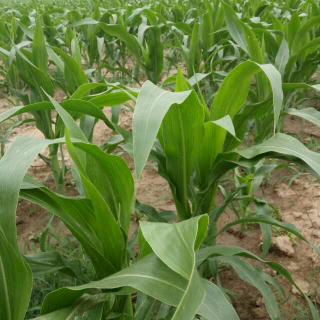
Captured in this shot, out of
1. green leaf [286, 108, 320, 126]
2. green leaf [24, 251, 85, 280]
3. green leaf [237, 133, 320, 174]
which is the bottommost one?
green leaf [24, 251, 85, 280]

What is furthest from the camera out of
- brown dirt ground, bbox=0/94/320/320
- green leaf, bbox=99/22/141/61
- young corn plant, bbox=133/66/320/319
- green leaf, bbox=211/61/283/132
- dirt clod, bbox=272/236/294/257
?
green leaf, bbox=99/22/141/61

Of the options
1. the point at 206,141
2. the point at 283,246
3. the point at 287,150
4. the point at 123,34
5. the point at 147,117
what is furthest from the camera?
the point at 123,34

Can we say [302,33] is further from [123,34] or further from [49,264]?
[49,264]

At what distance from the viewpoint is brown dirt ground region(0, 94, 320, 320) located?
1234 millimetres

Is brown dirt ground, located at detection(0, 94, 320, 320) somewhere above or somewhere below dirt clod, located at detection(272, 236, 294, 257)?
below

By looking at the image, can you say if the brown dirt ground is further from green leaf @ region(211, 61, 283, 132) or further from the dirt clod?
green leaf @ region(211, 61, 283, 132)

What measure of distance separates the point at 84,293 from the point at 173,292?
0.21 metres

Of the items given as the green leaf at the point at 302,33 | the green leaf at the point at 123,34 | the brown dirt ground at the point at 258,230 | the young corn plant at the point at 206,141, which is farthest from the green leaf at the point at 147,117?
the green leaf at the point at 123,34

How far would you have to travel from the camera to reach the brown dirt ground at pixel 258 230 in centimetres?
123

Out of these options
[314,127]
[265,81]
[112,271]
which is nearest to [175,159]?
[112,271]

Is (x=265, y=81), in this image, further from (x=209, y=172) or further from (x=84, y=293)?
(x=84, y=293)

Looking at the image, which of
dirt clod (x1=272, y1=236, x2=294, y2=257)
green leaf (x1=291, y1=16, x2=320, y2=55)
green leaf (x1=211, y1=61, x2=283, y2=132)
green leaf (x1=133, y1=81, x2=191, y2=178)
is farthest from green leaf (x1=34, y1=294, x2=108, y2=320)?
green leaf (x1=291, y1=16, x2=320, y2=55)

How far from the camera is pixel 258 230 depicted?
1.55 meters

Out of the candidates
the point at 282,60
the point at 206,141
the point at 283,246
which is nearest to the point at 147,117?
the point at 206,141
